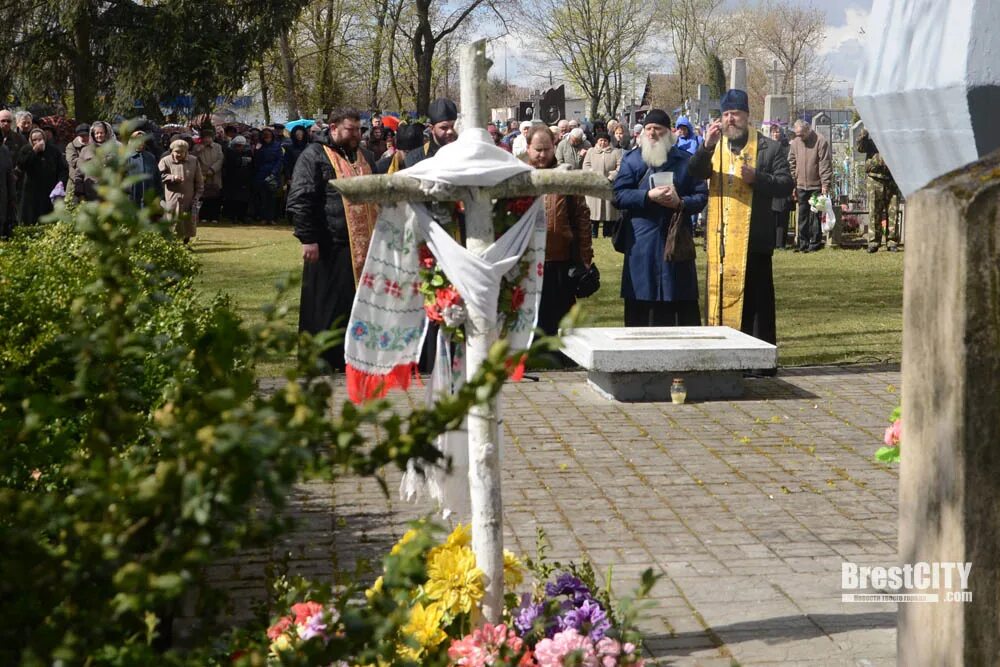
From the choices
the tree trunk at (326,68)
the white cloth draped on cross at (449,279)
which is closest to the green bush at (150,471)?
the white cloth draped on cross at (449,279)

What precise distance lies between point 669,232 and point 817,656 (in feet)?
20.5

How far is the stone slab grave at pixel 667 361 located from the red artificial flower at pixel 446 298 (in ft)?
16.5

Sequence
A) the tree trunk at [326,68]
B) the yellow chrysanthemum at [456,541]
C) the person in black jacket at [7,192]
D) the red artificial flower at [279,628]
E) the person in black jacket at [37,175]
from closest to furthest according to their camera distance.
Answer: the red artificial flower at [279,628] → the yellow chrysanthemum at [456,541] → the person in black jacket at [7,192] → the person in black jacket at [37,175] → the tree trunk at [326,68]

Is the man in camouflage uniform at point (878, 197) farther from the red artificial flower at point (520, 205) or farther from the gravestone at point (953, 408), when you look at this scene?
the gravestone at point (953, 408)

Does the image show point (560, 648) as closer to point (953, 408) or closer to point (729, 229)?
point (953, 408)

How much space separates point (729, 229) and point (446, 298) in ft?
21.4

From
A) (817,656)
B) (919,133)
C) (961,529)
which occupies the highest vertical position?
(919,133)

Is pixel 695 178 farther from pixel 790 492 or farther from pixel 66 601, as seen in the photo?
pixel 66 601

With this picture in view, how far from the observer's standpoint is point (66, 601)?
2020mm

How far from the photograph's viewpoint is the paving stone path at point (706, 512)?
18.4 feet

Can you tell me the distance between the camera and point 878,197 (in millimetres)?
23406

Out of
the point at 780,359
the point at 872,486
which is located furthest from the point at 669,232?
the point at 872,486

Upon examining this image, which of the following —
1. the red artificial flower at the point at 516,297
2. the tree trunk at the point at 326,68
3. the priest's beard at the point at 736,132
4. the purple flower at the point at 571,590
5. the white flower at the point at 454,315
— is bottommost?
the purple flower at the point at 571,590

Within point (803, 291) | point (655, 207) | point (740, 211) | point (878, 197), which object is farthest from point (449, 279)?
point (878, 197)
